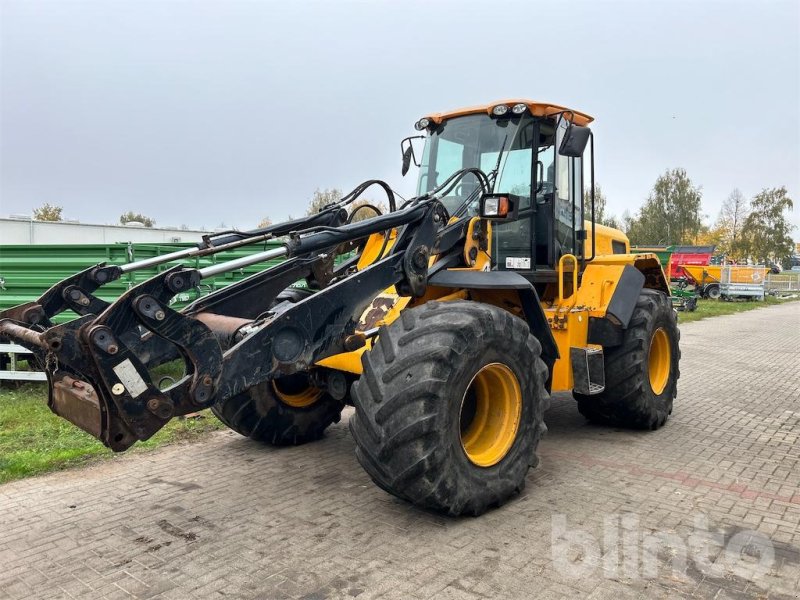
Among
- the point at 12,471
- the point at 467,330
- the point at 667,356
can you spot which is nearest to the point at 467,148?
the point at 467,330

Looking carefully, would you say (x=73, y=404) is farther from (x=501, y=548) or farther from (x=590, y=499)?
(x=590, y=499)

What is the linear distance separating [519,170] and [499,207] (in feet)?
2.95

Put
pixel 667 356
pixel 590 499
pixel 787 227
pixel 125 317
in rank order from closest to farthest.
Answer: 1. pixel 125 317
2. pixel 590 499
3. pixel 667 356
4. pixel 787 227

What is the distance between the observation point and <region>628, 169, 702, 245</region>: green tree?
59.8 meters

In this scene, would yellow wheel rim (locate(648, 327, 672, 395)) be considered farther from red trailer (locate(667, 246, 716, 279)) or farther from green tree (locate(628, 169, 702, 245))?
green tree (locate(628, 169, 702, 245))

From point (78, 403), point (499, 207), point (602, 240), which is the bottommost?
point (78, 403)

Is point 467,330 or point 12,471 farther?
point 12,471

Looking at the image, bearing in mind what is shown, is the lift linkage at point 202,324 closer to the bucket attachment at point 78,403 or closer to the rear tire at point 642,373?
the bucket attachment at point 78,403

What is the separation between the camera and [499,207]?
4922 millimetres

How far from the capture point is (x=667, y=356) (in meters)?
6.75

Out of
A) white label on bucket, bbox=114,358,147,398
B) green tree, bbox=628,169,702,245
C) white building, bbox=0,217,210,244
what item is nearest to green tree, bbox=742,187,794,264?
green tree, bbox=628,169,702,245

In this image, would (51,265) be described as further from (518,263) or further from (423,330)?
(423,330)

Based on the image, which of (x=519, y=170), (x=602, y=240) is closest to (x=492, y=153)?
(x=519, y=170)

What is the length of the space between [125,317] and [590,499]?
3222 millimetres
